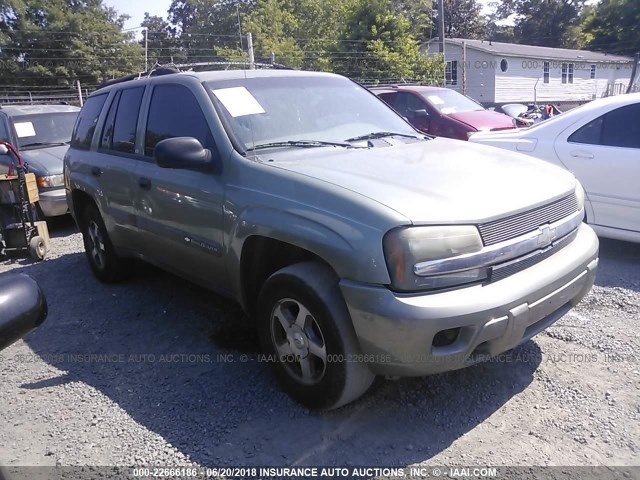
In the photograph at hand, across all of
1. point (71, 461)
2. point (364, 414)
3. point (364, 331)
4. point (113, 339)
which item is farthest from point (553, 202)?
point (113, 339)

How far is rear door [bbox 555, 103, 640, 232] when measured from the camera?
16.5 feet

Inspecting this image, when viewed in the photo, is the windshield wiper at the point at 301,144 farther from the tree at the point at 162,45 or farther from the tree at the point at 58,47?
the tree at the point at 58,47

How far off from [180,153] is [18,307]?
2.08 m

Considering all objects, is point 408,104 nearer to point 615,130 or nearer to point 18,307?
point 615,130

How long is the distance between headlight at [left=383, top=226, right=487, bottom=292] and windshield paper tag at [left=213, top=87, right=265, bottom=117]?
157 centimetres

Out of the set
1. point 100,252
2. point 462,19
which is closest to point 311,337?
point 100,252

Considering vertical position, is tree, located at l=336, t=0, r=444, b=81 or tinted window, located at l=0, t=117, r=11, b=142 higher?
tree, located at l=336, t=0, r=444, b=81

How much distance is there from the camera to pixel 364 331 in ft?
8.38

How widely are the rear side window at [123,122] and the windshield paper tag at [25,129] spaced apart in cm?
470

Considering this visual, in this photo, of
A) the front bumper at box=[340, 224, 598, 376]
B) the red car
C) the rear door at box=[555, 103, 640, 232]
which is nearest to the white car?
the rear door at box=[555, 103, 640, 232]

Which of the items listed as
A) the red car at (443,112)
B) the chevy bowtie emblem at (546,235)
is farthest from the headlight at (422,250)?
the red car at (443,112)

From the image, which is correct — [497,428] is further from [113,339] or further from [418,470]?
[113,339]

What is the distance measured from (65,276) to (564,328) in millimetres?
4831

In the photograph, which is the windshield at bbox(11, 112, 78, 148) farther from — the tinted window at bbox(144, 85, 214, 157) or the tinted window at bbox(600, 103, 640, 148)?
the tinted window at bbox(600, 103, 640, 148)
